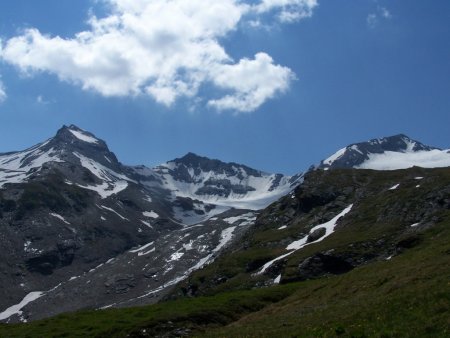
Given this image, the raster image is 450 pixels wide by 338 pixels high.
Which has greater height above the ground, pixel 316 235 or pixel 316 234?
pixel 316 234

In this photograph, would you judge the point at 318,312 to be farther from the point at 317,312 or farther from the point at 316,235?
the point at 316,235

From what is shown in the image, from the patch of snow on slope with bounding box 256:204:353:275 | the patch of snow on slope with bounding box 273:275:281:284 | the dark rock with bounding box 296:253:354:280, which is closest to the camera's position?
the dark rock with bounding box 296:253:354:280

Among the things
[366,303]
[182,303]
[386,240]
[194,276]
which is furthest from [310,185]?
[366,303]

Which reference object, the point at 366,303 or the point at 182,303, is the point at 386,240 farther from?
the point at 366,303

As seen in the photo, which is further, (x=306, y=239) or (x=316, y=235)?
(x=306, y=239)

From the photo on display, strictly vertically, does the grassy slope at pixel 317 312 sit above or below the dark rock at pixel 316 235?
A: below

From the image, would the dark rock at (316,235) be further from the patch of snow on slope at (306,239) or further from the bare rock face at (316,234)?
the patch of snow on slope at (306,239)

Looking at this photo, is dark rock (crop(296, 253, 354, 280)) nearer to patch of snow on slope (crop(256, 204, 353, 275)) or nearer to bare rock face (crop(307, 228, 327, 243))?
patch of snow on slope (crop(256, 204, 353, 275))

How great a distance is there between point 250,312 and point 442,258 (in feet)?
61.6

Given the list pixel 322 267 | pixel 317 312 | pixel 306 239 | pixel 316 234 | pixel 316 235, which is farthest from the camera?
pixel 306 239

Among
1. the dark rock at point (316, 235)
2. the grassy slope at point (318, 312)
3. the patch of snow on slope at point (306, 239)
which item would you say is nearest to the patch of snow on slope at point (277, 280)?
the patch of snow on slope at point (306, 239)

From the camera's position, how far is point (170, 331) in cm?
4459

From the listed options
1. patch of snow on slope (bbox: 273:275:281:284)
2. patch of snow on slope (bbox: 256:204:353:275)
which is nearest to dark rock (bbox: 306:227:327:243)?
patch of snow on slope (bbox: 256:204:353:275)

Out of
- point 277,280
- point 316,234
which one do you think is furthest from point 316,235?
point 277,280
